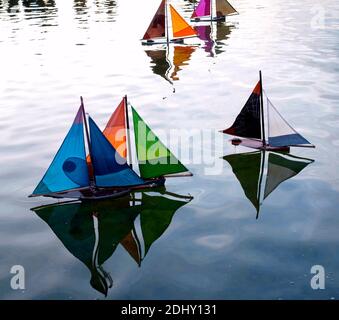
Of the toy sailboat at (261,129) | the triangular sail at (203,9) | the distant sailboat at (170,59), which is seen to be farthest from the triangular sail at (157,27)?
the toy sailboat at (261,129)

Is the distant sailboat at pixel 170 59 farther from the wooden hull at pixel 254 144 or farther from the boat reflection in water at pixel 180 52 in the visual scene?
the wooden hull at pixel 254 144

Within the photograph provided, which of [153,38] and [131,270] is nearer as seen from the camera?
[131,270]

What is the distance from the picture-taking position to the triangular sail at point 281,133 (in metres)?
24.9

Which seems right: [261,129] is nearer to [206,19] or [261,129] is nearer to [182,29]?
[182,29]

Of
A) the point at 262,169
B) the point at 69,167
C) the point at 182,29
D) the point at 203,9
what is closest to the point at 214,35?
the point at 182,29

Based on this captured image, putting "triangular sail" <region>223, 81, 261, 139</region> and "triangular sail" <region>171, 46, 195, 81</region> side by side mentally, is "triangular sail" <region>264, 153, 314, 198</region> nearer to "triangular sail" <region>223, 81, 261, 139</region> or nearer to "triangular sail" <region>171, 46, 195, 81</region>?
"triangular sail" <region>223, 81, 261, 139</region>

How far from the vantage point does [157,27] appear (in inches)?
2354

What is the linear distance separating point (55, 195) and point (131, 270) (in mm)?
6496

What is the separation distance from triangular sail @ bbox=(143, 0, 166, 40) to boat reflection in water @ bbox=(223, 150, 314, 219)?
37.6 m

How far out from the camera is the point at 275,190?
848 inches

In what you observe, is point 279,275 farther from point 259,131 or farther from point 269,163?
point 259,131

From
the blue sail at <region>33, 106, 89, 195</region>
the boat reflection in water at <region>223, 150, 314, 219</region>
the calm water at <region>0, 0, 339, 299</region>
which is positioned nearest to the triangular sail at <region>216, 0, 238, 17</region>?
the calm water at <region>0, 0, 339, 299</region>

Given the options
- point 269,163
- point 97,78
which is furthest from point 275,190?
point 97,78

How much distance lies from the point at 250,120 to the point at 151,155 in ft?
25.2
